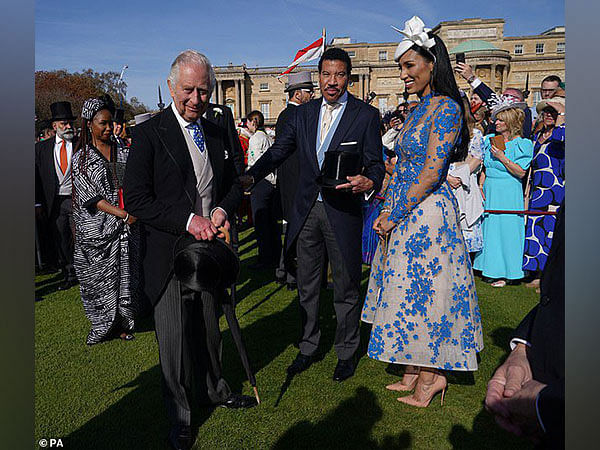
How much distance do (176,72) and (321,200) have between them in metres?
1.69

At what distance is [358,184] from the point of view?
12.0 feet

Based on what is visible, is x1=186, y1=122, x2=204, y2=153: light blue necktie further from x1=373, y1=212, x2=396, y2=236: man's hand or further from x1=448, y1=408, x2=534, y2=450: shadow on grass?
x1=448, y1=408, x2=534, y2=450: shadow on grass

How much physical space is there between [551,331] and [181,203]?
6.92 feet

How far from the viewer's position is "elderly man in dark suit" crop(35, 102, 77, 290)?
744cm

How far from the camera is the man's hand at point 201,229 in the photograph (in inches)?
110

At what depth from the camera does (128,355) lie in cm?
459

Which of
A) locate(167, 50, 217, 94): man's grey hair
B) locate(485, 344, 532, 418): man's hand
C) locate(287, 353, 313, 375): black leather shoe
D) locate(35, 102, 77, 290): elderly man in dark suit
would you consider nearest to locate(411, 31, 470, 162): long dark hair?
locate(167, 50, 217, 94): man's grey hair

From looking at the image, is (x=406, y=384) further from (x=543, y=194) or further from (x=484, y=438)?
(x=543, y=194)

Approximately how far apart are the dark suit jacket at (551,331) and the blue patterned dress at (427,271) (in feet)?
5.56

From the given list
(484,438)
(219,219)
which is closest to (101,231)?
(219,219)

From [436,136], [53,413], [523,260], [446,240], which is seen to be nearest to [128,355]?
[53,413]

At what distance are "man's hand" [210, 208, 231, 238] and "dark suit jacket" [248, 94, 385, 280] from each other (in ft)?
2.94

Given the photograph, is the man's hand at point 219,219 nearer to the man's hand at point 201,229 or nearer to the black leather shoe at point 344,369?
the man's hand at point 201,229

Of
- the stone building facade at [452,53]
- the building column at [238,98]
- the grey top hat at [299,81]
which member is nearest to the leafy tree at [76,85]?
the stone building facade at [452,53]
